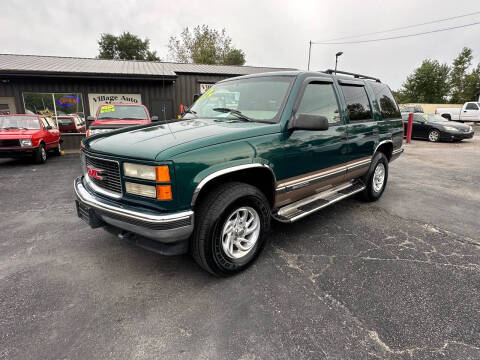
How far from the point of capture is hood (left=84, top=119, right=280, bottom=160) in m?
2.13

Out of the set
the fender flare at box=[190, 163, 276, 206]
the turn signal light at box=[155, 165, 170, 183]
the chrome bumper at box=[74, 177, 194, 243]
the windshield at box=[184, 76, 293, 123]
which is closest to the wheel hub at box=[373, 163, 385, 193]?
the windshield at box=[184, 76, 293, 123]

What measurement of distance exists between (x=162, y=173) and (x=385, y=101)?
4279 mm

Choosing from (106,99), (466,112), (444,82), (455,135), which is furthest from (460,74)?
(106,99)

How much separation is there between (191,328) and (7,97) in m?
15.3

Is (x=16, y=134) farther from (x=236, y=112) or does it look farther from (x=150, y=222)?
(x=150, y=222)

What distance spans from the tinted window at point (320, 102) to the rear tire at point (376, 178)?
142 centimetres

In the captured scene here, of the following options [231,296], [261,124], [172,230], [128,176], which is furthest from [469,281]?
[128,176]

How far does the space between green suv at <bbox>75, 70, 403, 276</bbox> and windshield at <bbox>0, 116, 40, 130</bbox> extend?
26.3 ft

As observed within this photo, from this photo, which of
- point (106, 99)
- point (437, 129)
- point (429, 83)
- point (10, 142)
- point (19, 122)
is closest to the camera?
point (10, 142)

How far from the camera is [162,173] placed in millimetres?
2031

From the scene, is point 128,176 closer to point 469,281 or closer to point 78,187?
point 78,187

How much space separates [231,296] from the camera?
7.66 ft

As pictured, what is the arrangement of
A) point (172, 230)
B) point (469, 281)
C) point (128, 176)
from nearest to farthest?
point (172, 230), point (128, 176), point (469, 281)

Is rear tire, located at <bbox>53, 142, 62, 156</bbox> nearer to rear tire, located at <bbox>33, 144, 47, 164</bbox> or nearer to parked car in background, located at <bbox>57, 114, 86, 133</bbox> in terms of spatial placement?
rear tire, located at <bbox>33, 144, 47, 164</bbox>
